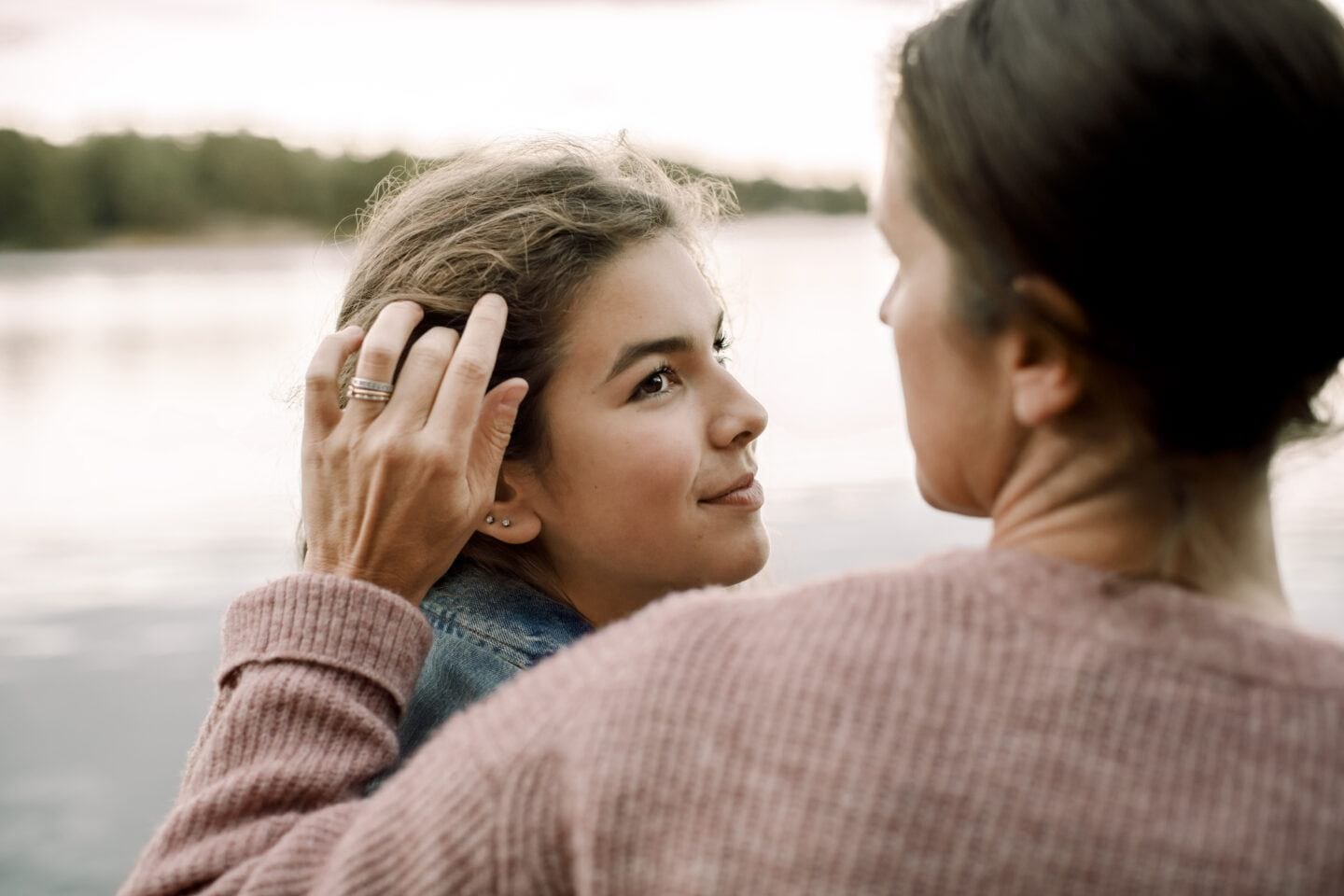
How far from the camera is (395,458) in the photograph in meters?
1.78

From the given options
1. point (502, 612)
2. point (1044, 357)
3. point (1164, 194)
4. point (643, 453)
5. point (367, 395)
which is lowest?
point (502, 612)

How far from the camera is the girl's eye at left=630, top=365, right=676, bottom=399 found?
7.57ft

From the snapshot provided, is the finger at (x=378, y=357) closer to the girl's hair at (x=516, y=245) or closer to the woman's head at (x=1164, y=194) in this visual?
the girl's hair at (x=516, y=245)

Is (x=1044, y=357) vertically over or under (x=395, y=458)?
over

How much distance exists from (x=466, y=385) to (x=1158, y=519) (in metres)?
1.03

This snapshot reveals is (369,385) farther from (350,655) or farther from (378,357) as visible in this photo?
(350,655)

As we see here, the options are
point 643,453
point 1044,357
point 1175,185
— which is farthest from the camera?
point 643,453

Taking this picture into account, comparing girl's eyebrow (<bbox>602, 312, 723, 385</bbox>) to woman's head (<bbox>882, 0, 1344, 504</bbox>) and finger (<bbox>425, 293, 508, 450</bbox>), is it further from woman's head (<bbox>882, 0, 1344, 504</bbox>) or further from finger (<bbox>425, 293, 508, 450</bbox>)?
woman's head (<bbox>882, 0, 1344, 504</bbox>)

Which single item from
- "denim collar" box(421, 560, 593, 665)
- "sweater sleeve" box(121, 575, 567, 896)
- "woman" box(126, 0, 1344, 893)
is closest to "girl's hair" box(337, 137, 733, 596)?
"denim collar" box(421, 560, 593, 665)

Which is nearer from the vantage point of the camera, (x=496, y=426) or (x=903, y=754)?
(x=903, y=754)

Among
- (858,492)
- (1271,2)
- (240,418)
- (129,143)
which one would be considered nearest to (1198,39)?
(1271,2)

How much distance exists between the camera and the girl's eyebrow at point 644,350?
228 centimetres

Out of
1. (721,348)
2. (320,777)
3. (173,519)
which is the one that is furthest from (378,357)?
(173,519)

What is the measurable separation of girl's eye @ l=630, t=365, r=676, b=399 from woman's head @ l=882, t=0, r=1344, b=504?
123 cm
